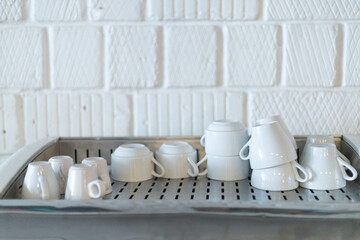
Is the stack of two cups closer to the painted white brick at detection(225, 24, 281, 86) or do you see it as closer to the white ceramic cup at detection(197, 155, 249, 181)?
the white ceramic cup at detection(197, 155, 249, 181)

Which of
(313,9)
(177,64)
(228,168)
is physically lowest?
(228,168)

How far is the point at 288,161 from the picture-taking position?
852 millimetres

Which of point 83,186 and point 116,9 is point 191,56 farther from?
point 83,186

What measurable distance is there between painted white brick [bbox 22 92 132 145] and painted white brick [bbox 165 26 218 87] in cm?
15

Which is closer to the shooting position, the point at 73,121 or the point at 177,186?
the point at 177,186

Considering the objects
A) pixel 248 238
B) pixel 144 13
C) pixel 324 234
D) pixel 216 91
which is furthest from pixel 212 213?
pixel 144 13

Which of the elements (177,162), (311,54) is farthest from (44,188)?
(311,54)

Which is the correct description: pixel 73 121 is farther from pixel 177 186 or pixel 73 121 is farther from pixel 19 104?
pixel 177 186

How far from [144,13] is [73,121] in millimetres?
341

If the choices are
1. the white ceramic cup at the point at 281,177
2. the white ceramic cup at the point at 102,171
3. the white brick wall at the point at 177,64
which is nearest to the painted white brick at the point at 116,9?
the white brick wall at the point at 177,64

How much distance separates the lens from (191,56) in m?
1.17

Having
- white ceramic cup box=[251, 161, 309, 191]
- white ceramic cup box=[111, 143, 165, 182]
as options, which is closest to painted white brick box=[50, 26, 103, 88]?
white ceramic cup box=[111, 143, 165, 182]

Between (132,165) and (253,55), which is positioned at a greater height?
(253,55)

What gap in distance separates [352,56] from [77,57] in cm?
71
